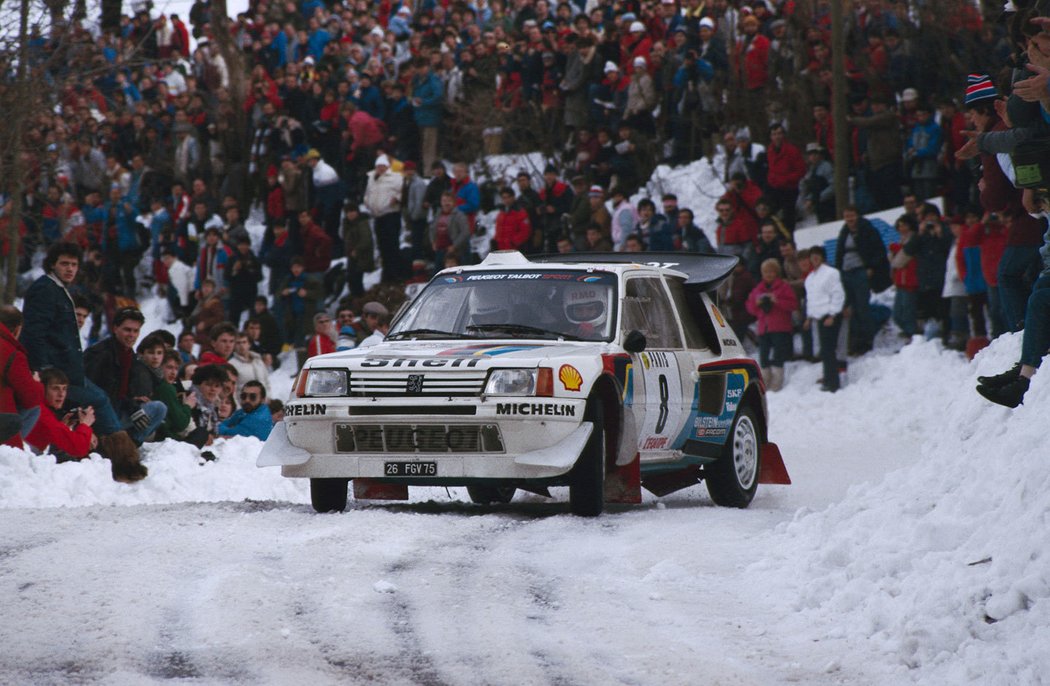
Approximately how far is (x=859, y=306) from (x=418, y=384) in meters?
12.0

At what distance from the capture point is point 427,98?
87.2 ft

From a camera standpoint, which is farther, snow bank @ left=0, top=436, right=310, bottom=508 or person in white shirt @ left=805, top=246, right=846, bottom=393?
person in white shirt @ left=805, top=246, right=846, bottom=393

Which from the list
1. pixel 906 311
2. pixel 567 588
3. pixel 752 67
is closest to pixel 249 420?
pixel 567 588

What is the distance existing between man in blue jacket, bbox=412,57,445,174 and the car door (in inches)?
595

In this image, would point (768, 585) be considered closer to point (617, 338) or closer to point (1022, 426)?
point (1022, 426)

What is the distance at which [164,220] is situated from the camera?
28688mm

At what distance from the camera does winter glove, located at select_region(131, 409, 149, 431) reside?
1310 cm

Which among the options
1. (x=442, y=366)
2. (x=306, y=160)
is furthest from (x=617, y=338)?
(x=306, y=160)

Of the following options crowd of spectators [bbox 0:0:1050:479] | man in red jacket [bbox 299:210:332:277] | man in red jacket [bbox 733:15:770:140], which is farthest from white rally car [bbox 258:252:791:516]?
man in red jacket [bbox 299:210:332:277]

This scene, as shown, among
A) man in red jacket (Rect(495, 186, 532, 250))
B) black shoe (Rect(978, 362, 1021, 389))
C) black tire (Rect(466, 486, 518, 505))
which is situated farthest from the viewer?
man in red jacket (Rect(495, 186, 532, 250))

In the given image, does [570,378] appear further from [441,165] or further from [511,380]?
[441,165]

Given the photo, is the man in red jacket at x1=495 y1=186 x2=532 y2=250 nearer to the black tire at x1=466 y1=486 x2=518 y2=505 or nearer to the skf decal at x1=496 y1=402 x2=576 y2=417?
the black tire at x1=466 y1=486 x2=518 y2=505

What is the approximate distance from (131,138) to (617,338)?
21.5 m

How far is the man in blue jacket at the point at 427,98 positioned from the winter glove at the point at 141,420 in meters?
13.8
